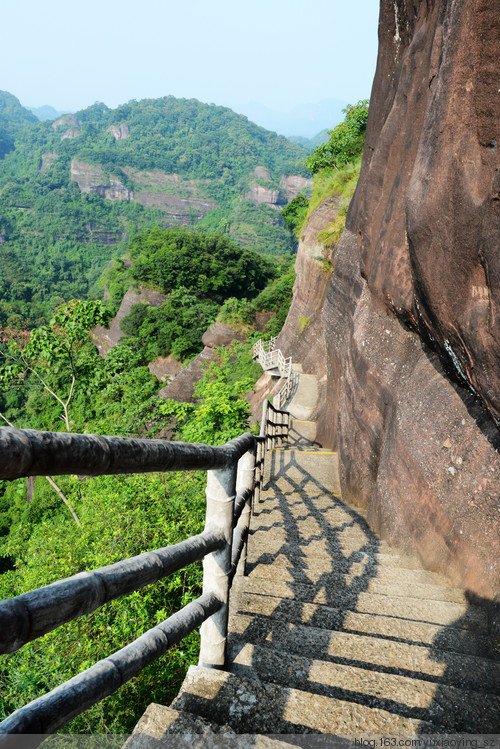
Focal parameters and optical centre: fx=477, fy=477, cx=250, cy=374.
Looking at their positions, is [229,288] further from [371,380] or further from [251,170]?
[251,170]

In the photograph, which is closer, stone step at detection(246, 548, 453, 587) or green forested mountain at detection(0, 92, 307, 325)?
stone step at detection(246, 548, 453, 587)

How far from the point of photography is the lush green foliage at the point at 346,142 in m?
18.7

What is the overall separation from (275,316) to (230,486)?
28448 millimetres

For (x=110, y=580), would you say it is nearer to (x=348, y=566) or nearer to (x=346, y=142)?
(x=348, y=566)

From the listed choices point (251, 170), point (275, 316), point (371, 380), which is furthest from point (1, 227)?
point (371, 380)

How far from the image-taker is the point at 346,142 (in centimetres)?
1911

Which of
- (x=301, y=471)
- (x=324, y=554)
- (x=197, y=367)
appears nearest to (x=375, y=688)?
(x=324, y=554)

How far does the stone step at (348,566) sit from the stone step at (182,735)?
151cm

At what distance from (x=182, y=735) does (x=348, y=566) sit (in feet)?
7.48

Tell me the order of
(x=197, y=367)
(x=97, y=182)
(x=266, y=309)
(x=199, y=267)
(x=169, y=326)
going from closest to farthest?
(x=197, y=367), (x=266, y=309), (x=169, y=326), (x=199, y=267), (x=97, y=182)

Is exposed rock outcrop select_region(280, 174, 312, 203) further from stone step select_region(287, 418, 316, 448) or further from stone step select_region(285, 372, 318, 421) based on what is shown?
stone step select_region(287, 418, 316, 448)

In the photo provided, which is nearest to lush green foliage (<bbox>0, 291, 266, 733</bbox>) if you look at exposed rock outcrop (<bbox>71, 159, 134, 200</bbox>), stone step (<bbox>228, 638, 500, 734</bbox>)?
stone step (<bbox>228, 638, 500, 734</bbox>)

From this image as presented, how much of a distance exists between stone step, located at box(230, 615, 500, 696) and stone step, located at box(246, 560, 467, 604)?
607mm

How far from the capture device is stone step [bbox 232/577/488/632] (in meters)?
2.62
